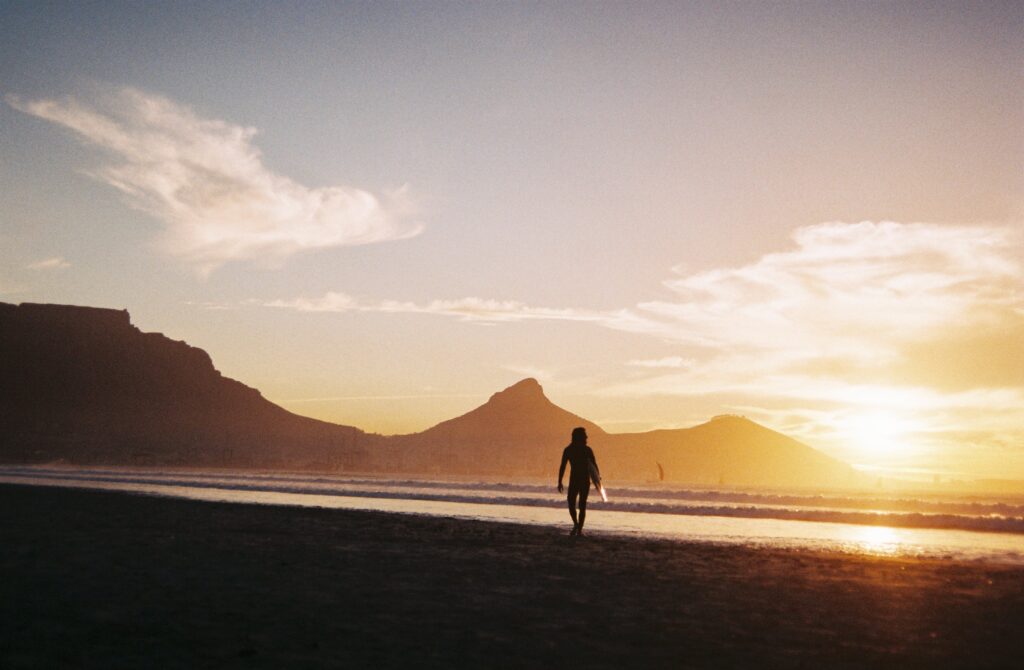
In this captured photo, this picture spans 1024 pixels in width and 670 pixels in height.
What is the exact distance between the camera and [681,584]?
1154cm

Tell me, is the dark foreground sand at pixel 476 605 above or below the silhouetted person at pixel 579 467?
below

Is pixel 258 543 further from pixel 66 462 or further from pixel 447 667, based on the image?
pixel 66 462

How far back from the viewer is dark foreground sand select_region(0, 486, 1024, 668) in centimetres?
686

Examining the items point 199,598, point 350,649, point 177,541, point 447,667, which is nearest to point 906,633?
point 447,667

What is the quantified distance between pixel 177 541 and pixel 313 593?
724 cm

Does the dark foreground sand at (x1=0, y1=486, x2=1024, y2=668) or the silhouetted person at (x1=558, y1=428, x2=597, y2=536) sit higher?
the silhouetted person at (x1=558, y1=428, x2=597, y2=536)

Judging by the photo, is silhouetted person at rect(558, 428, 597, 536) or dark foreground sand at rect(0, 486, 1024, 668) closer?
dark foreground sand at rect(0, 486, 1024, 668)

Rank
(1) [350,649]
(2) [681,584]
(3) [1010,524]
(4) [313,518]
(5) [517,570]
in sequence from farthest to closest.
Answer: (3) [1010,524] → (4) [313,518] → (5) [517,570] → (2) [681,584] → (1) [350,649]

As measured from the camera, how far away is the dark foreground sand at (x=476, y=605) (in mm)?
6855

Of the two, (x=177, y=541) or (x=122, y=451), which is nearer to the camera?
(x=177, y=541)

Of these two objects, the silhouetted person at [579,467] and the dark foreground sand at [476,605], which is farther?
the silhouetted person at [579,467]

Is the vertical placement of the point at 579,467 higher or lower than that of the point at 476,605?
higher

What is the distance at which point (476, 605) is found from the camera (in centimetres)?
941

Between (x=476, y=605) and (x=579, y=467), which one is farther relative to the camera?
(x=579, y=467)
